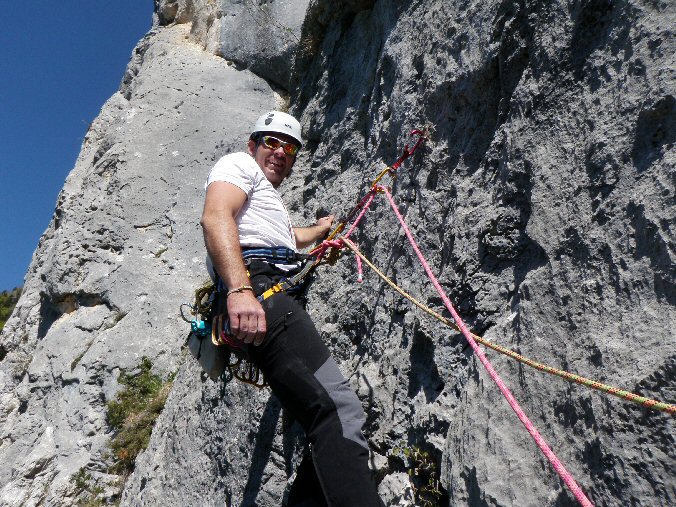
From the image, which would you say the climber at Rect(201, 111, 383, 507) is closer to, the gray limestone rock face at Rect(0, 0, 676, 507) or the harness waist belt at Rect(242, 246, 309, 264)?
the harness waist belt at Rect(242, 246, 309, 264)

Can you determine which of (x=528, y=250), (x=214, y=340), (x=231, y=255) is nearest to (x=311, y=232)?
(x=214, y=340)

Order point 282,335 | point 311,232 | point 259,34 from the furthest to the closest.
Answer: point 259,34 → point 311,232 → point 282,335

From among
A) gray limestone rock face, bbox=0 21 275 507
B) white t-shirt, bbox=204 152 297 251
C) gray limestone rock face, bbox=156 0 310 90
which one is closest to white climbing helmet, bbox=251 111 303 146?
white t-shirt, bbox=204 152 297 251

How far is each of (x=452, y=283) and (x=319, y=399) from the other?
106 cm

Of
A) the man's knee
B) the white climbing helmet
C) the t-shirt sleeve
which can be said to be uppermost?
the white climbing helmet

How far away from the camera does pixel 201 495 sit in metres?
5.02

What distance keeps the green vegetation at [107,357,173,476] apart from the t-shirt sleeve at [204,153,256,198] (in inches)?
177

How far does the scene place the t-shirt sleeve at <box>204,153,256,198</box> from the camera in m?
3.45

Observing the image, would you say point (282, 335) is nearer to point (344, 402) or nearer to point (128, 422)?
point (344, 402)

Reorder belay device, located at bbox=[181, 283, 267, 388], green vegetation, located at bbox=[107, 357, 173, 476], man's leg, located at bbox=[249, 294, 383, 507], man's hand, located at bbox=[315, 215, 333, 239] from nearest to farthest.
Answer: man's leg, located at bbox=[249, 294, 383, 507]
belay device, located at bbox=[181, 283, 267, 388]
man's hand, located at bbox=[315, 215, 333, 239]
green vegetation, located at bbox=[107, 357, 173, 476]

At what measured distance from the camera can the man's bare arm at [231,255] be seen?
9.77 feet

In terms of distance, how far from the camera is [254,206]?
11.8 feet

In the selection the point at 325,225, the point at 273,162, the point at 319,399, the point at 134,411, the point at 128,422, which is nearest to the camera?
the point at 319,399

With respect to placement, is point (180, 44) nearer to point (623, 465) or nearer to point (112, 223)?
point (112, 223)
